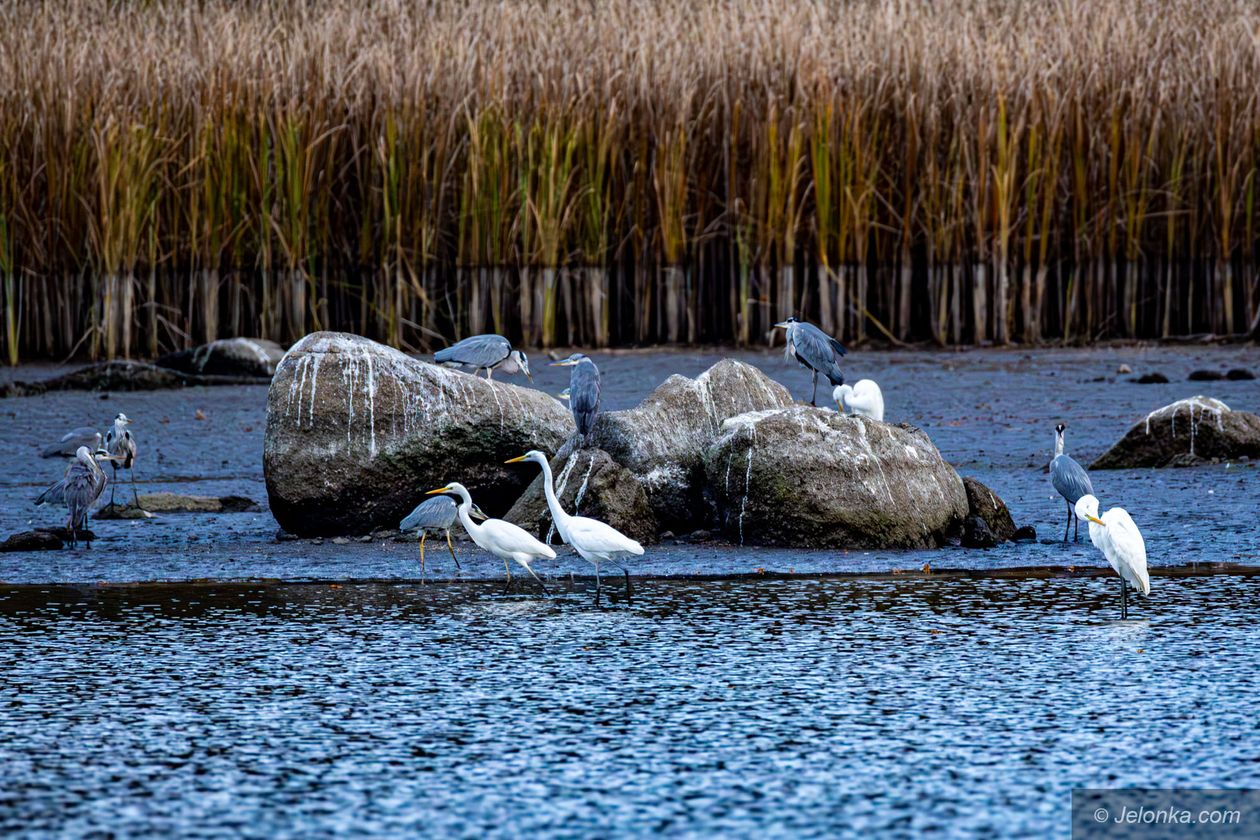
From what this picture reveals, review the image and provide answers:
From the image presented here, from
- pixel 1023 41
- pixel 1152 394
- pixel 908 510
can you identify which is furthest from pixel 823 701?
pixel 1023 41

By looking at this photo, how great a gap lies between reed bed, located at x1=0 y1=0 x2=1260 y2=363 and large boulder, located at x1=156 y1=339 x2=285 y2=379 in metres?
0.59

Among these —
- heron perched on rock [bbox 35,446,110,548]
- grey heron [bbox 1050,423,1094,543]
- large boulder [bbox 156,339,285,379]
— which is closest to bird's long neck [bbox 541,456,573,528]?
heron perched on rock [bbox 35,446,110,548]

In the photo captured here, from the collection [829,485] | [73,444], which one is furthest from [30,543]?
[829,485]

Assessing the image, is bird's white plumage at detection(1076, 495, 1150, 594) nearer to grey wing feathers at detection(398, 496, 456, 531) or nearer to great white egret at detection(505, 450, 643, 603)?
great white egret at detection(505, 450, 643, 603)

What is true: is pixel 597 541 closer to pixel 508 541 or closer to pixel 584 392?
pixel 508 541

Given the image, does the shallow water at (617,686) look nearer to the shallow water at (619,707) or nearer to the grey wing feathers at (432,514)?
the shallow water at (619,707)

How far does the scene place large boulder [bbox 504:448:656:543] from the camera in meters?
8.35

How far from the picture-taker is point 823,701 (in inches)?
207

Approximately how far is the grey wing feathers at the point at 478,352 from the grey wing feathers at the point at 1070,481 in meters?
3.30

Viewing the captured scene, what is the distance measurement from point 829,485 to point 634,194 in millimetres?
7552

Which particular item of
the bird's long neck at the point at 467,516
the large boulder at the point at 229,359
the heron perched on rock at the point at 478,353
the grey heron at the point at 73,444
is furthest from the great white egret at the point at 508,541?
the large boulder at the point at 229,359

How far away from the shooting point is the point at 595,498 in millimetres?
8344

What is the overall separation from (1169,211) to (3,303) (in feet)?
33.7

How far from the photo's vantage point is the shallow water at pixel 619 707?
13.9 feet
